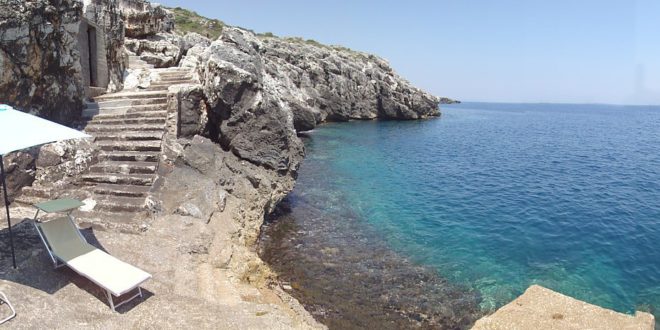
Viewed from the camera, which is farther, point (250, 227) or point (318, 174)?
point (318, 174)

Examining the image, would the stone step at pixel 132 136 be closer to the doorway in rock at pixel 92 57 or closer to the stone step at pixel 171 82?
the stone step at pixel 171 82

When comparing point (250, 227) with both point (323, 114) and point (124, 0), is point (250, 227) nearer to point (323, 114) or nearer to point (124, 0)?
point (124, 0)

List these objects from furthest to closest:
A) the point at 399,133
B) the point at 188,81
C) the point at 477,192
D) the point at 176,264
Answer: the point at 399,133, the point at 477,192, the point at 188,81, the point at 176,264

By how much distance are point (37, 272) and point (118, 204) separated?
422cm

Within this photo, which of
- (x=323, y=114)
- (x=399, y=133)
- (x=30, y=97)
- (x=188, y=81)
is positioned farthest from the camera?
(x=323, y=114)

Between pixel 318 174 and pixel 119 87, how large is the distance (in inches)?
609

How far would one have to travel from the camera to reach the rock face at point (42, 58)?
44.7 feet

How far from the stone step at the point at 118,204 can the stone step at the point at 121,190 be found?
8.3 inches

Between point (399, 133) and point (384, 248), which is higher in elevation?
point (399, 133)

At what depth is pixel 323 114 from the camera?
7600 cm

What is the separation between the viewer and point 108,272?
9344 millimetres

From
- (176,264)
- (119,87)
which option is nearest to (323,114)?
(119,87)

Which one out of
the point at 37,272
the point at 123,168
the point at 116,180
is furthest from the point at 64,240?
the point at 123,168

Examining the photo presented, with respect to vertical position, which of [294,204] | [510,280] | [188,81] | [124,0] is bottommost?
[510,280]
